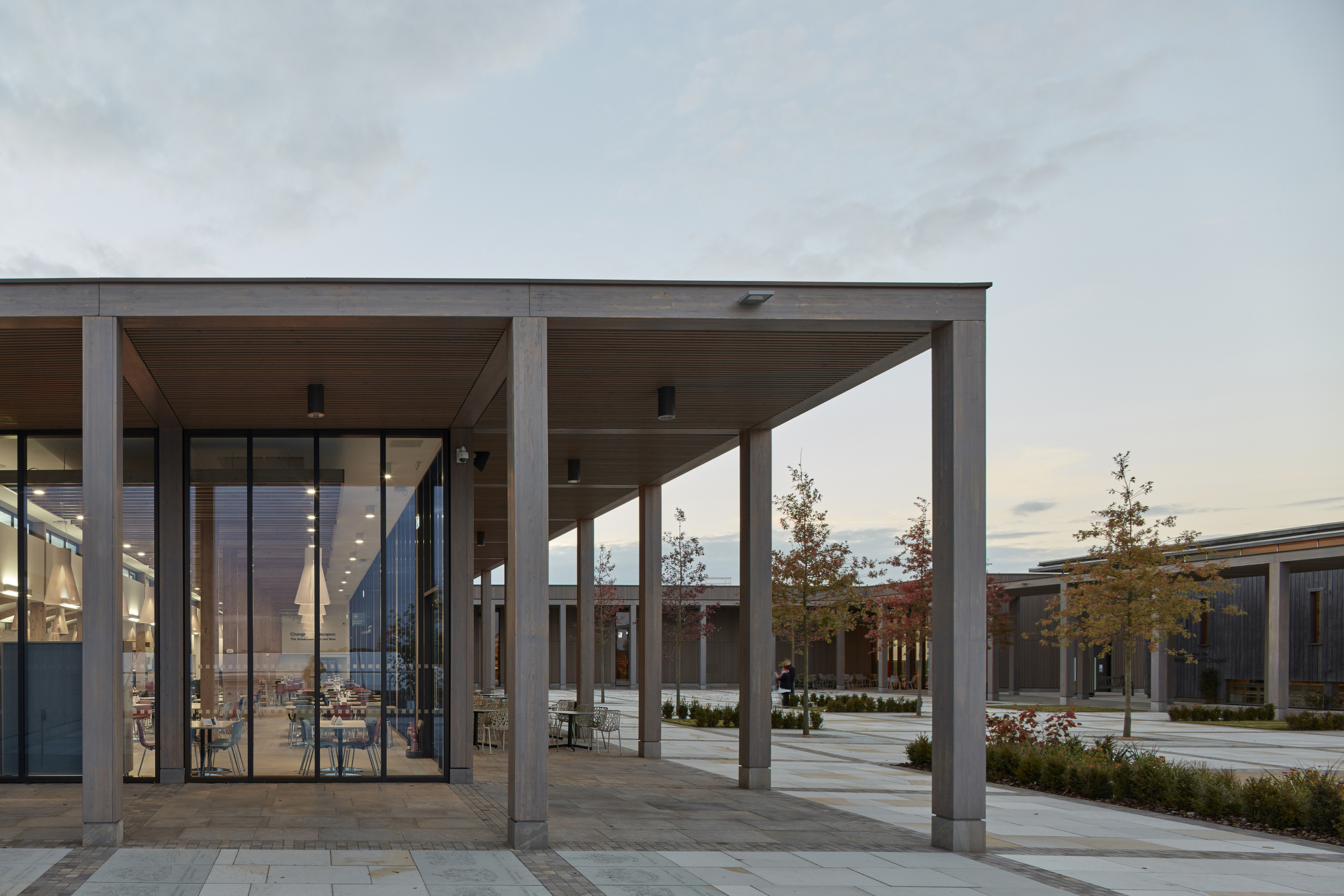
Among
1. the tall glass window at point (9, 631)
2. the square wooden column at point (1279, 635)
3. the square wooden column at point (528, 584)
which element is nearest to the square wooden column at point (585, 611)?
the tall glass window at point (9, 631)

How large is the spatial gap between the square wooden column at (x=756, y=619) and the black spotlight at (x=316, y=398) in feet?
16.9

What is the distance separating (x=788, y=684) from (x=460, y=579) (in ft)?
75.5

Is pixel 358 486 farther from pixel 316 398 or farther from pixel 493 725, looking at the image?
pixel 493 725

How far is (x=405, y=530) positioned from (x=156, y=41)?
994cm

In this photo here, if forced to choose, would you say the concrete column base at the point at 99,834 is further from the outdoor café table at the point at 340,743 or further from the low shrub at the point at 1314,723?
the low shrub at the point at 1314,723

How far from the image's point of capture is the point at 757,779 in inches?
543

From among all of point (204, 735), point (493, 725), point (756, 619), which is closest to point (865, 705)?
point (493, 725)

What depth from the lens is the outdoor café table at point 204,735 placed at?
45.0 ft

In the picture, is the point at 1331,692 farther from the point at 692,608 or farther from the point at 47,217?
the point at 47,217

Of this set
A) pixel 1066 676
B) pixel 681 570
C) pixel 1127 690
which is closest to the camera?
pixel 1127 690

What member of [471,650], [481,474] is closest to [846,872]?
[471,650]

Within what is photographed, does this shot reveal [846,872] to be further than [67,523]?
No

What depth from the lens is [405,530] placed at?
14555mm

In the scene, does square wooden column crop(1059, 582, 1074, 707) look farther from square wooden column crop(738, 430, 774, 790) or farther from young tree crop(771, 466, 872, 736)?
square wooden column crop(738, 430, 774, 790)
